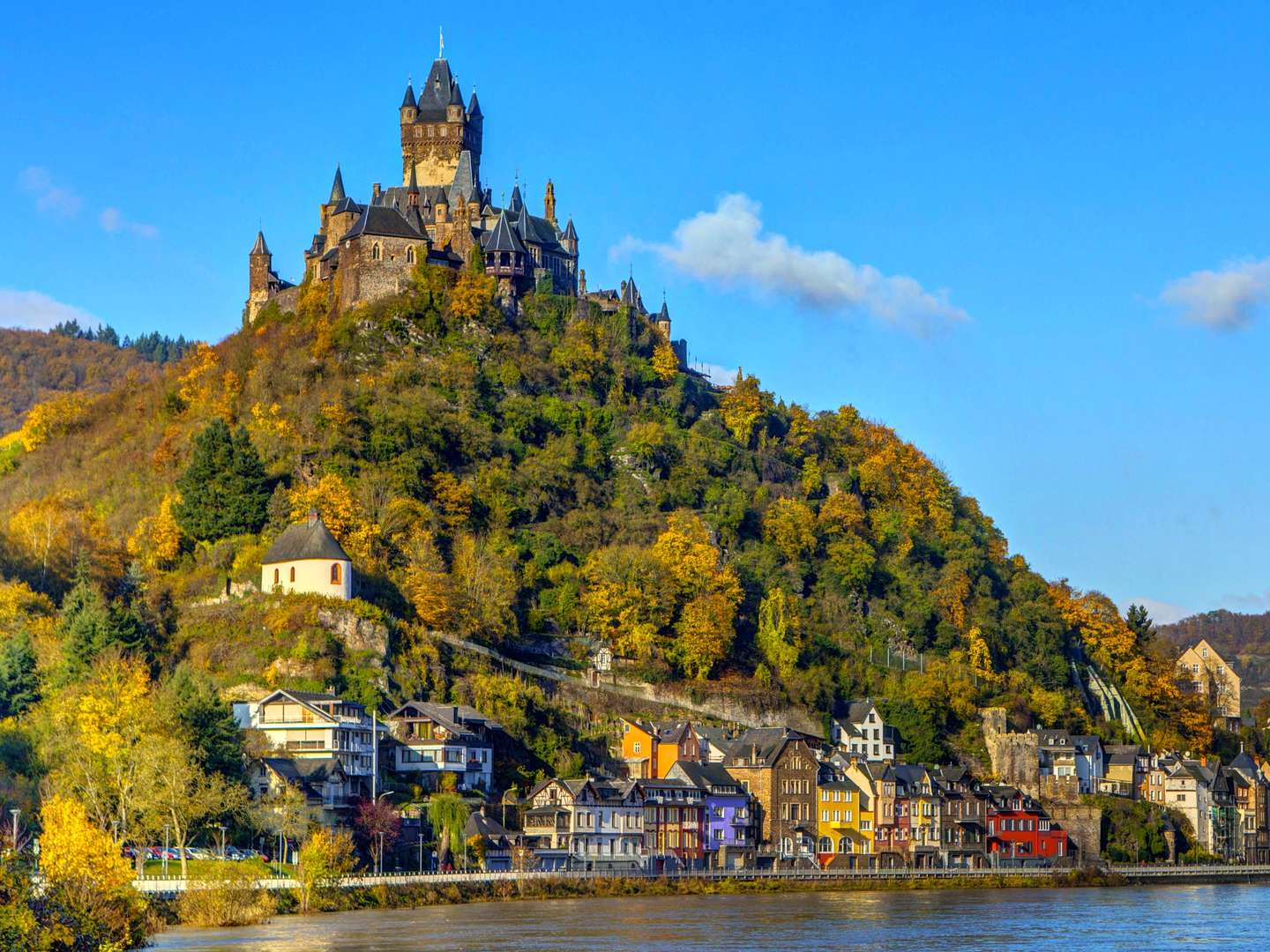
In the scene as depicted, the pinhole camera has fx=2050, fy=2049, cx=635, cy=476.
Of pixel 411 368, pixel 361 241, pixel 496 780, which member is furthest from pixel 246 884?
pixel 361 241

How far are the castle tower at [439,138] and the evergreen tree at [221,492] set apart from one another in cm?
3776

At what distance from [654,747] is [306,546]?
63.4ft

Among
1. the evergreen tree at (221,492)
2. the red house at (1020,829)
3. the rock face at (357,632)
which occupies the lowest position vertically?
the red house at (1020,829)

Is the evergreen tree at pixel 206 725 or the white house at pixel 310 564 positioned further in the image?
the white house at pixel 310 564

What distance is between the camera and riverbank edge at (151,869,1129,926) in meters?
71.4

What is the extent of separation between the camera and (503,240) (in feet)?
428

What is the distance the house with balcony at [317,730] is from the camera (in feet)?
278

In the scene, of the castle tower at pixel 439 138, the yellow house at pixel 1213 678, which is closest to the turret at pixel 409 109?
the castle tower at pixel 439 138

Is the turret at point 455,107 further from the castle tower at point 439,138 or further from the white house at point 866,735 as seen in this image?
the white house at point 866,735

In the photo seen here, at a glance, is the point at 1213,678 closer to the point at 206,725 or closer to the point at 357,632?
the point at 357,632

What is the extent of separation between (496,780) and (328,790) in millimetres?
12089

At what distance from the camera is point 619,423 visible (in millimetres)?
125438

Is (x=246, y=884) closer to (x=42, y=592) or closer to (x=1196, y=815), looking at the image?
(x=42, y=592)

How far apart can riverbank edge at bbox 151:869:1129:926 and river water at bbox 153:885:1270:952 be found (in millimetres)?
968
